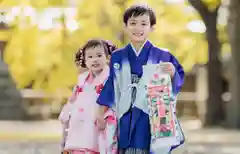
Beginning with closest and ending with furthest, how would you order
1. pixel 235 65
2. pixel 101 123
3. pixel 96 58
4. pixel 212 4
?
1. pixel 101 123
2. pixel 96 58
3. pixel 235 65
4. pixel 212 4

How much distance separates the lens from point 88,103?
15.3 ft

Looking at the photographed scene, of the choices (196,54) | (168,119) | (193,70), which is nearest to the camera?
(168,119)

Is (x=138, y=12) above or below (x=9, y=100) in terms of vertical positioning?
above

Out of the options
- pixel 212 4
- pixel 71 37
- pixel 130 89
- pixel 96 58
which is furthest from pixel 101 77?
pixel 212 4

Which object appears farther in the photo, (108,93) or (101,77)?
(101,77)

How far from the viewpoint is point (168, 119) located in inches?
160

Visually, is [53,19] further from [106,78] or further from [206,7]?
[106,78]

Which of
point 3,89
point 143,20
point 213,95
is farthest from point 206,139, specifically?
point 143,20

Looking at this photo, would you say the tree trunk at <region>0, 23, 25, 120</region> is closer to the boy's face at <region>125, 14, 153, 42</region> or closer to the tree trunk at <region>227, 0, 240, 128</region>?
the tree trunk at <region>227, 0, 240, 128</region>

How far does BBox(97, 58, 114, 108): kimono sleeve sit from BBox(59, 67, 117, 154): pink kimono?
1.12 feet

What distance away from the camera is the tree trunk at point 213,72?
59.2 ft

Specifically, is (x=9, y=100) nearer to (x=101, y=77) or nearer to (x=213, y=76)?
(x=213, y=76)

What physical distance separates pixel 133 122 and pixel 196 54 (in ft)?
53.0

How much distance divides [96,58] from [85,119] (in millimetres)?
438
